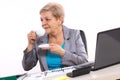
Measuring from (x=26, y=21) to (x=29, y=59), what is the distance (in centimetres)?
41

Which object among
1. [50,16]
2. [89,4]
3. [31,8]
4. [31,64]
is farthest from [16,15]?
[89,4]

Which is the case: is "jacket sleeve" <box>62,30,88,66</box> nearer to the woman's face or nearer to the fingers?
the woman's face

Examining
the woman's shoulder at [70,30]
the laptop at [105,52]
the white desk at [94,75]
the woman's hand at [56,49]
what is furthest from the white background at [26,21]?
the laptop at [105,52]

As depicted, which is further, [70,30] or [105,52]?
[70,30]

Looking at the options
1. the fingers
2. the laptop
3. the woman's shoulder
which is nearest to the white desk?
the laptop

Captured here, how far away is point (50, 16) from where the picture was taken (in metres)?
2.55

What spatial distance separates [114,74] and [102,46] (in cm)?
26

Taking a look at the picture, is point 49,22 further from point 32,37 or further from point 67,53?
point 67,53

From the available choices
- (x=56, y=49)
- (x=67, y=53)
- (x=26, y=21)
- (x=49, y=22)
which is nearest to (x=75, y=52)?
(x=67, y=53)

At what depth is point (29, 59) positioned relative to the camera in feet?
8.13

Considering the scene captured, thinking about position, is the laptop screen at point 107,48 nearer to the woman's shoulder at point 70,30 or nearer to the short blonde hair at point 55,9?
the woman's shoulder at point 70,30

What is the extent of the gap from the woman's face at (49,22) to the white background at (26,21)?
0.18 feet

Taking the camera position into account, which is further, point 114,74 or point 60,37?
point 60,37

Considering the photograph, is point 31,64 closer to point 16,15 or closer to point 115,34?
point 16,15
